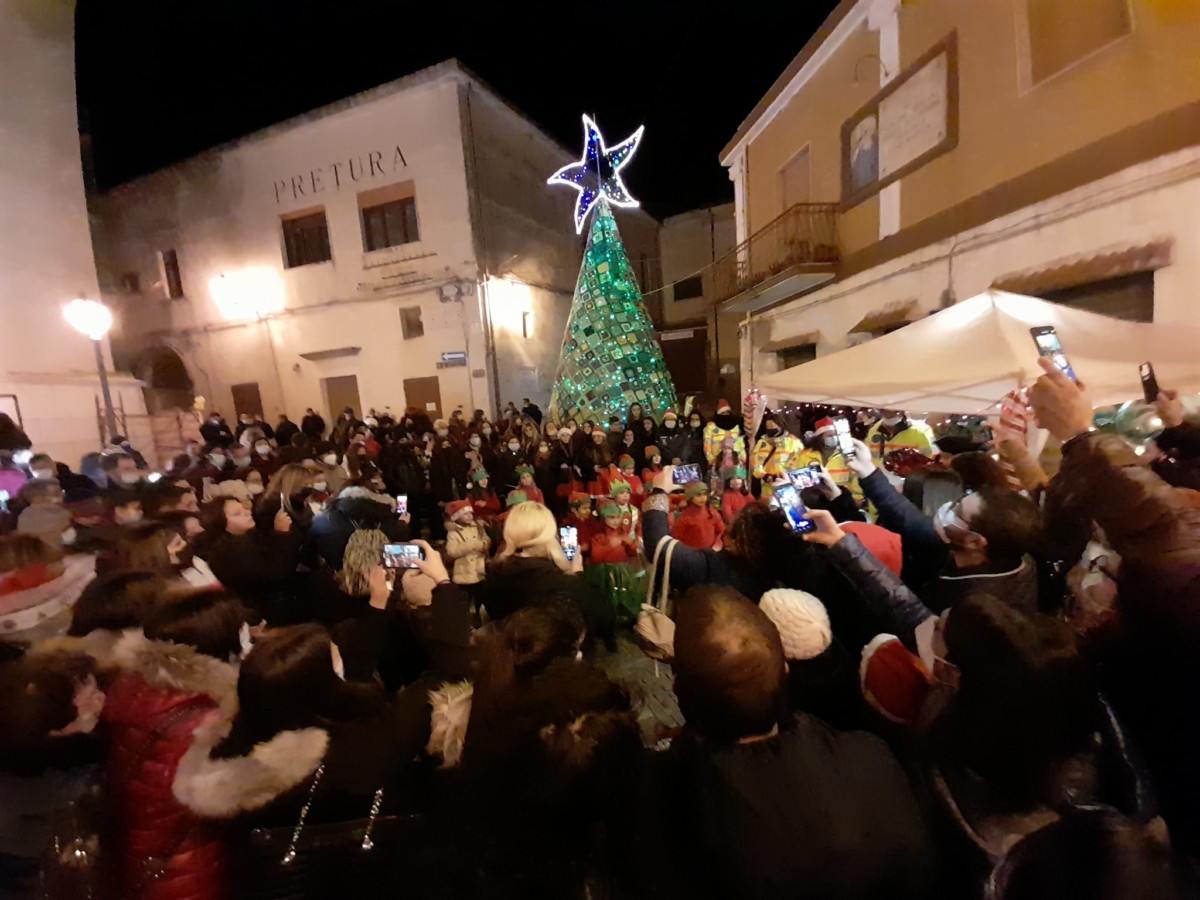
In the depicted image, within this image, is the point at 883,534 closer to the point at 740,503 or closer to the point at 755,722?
the point at 755,722

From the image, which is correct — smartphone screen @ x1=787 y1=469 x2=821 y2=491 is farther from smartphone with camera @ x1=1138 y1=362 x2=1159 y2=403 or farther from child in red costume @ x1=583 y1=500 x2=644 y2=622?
child in red costume @ x1=583 y1=500 x2=644 y2=622

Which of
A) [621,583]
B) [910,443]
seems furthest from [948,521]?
[910,443]

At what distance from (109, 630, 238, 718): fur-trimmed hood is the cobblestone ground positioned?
1.99 m

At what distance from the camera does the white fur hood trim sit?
173 cm

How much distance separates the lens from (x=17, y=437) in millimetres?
7938

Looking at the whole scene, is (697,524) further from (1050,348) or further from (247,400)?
(247,400)

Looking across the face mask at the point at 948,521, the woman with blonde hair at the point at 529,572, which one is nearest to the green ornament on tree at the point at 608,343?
the woman with blonde hair at the point at 529,572

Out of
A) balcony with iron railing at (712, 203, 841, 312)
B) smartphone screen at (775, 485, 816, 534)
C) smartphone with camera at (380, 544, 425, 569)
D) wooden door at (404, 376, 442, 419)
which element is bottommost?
smartphone with camera at (380, 544, 425, 569)

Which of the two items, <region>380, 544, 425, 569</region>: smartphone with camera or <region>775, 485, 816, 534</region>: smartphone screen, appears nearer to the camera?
<region>775, 485, 816, 534</region>: smartphone screen

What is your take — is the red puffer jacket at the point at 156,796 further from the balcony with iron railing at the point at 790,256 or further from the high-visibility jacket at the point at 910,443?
the balcony with iron railing at the point at 790,256

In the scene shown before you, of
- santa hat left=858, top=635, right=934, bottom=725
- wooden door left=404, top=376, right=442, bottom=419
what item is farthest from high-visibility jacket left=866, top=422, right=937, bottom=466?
wooden door left=404, top=376, right=442, bottom=419

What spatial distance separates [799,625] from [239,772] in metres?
1.73

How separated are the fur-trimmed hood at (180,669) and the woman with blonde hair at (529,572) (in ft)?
3.90

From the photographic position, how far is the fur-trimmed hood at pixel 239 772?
148cm
